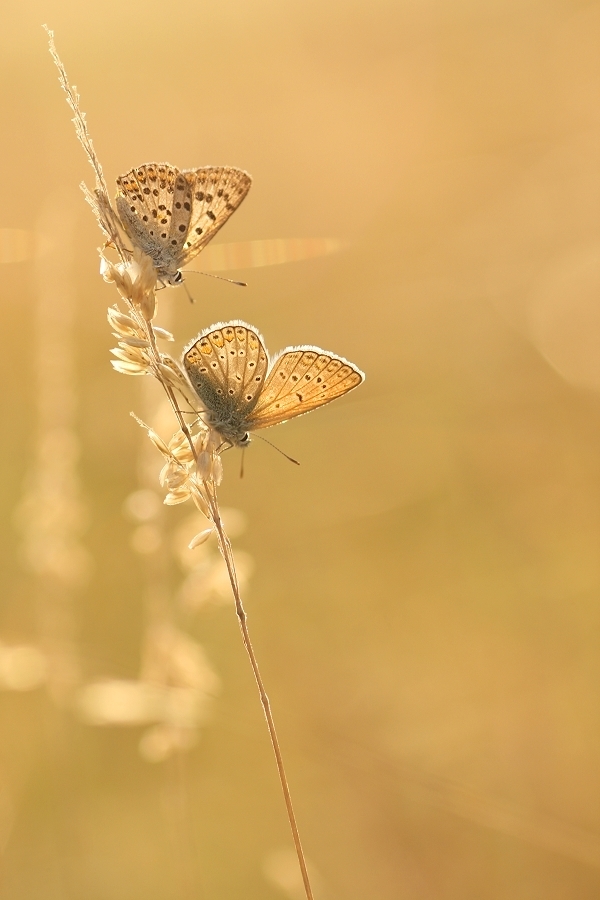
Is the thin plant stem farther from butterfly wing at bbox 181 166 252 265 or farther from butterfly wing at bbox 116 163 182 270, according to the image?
butterfly wing at bbox 181 166 252 265

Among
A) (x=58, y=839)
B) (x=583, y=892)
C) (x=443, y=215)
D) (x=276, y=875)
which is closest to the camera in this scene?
(x=276, y=875)

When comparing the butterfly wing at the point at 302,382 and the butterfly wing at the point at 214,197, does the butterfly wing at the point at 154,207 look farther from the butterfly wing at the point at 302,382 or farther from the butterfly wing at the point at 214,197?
the butterfly wing at the point at 302,382

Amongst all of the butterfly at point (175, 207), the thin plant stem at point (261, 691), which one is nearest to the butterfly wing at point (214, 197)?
the butterfly at point (175, 207)

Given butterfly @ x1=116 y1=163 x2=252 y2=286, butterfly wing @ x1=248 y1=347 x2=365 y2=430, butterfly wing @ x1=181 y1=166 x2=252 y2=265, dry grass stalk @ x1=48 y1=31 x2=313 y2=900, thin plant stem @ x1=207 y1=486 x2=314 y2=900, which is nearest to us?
thin plant stem @ x1=207 y1=486 x2=314 y2=900

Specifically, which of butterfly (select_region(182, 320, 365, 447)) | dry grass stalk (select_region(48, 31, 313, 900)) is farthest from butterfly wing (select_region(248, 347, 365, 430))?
dry grass stalk (select_region(48, 31, 313, 900))

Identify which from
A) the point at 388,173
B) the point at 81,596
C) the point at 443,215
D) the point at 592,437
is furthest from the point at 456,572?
the point at 388,173

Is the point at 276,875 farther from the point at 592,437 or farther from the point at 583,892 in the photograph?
the point at 592,437

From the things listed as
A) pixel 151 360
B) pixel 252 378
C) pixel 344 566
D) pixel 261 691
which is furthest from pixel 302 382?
pixel 344 566
